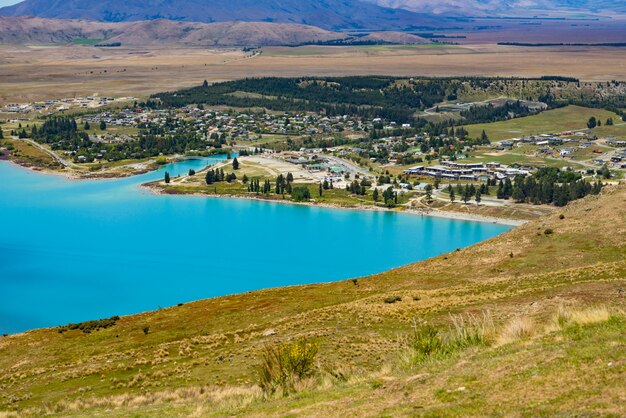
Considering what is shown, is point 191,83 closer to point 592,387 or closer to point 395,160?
point 395,160

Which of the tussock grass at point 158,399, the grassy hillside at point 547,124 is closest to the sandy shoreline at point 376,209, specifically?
the grassy hillside at point 547,124

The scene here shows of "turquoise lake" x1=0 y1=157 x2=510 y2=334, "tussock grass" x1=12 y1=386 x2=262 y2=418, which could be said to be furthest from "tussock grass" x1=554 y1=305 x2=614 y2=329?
"turquoise lake" x1=0 y1=157 x2=510 y2=334

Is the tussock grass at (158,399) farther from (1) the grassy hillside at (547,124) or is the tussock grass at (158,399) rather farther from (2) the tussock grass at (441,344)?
(1) the grassy hillside at (547,124)

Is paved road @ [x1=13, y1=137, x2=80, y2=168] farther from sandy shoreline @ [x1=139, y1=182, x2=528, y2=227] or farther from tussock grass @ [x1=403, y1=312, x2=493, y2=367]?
tussock grass @ [x1=403, y1=312, x2=493, y2=367]

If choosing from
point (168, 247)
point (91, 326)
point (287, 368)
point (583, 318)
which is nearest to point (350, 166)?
point (168, 247)

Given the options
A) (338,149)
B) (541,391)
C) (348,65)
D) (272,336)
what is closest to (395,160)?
(338,149)

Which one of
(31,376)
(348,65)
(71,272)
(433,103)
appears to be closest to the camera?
(31,376)
